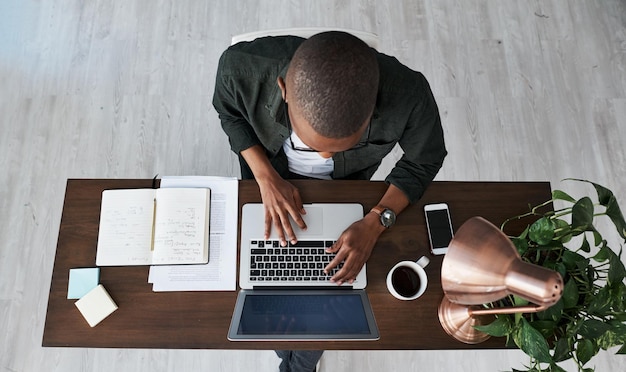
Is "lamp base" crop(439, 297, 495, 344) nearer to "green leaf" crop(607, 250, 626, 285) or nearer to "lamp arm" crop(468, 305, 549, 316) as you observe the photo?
"lamp arm" crop(468, 305, 549, 316)

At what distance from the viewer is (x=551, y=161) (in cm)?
223

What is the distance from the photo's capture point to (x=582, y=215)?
0.93m

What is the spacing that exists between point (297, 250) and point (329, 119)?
0.46 meters

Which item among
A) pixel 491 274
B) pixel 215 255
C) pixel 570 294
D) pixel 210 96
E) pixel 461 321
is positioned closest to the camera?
pixel 491 274

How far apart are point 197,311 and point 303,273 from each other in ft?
0.92

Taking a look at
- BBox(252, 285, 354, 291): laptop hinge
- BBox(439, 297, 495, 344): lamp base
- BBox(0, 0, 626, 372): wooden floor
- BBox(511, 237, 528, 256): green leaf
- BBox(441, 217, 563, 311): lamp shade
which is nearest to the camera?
BBox(441, 217, 563, 311): lamp shade

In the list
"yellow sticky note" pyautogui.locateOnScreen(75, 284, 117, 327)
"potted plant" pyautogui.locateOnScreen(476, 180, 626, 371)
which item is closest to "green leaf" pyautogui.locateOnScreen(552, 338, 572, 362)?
"potted plant" pyautogui.locateOnScreen(476, 180, 626, 371)

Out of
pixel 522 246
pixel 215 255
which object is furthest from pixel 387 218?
pixel 215 255

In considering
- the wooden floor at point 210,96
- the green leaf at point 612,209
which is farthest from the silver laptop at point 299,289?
the wooden floor at point 210,96

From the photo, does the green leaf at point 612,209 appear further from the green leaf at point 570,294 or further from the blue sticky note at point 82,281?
the blue sticky note at point 82,281

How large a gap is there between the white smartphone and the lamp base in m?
0.15

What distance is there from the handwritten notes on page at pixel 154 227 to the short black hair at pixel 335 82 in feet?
1.66

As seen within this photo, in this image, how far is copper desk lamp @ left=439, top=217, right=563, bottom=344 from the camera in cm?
74

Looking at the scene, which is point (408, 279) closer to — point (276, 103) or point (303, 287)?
point (303, 287)
